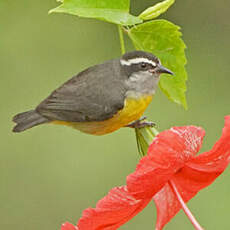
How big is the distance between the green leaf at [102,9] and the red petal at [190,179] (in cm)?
20

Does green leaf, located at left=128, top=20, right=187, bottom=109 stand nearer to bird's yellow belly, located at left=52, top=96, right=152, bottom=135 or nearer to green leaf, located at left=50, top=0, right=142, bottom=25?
green leaf, located at left=50, top=0, right=142, bottom=25

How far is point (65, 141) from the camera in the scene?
3.29m

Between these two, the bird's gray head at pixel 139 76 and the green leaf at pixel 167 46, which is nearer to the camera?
the green leaf at pixel 167 46

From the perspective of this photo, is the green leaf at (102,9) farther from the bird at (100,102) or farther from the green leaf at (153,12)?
the bird at (100,102)

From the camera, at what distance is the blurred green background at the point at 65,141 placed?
310 centimetres

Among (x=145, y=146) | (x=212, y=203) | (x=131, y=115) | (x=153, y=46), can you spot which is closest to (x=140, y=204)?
(x=145, y=146)

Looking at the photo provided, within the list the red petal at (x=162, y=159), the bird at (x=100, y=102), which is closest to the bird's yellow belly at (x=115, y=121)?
the bird at (x=100, y=102)

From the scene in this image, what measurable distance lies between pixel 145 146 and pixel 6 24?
60.1 inches

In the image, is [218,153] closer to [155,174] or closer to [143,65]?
[155,174]

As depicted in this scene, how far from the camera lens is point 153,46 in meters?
0.95

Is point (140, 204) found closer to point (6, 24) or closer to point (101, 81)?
point (101, 81)

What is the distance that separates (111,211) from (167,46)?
0.26 meters

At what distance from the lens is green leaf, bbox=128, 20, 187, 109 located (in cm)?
93

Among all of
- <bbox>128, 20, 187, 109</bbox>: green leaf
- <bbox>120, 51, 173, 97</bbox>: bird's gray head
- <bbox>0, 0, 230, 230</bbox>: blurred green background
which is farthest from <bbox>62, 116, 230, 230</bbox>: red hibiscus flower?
<bbox>0, 0, 230, 230</bbox>: blurred green background
